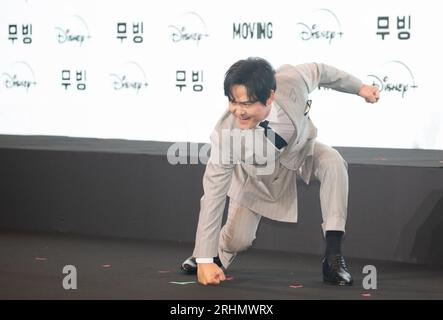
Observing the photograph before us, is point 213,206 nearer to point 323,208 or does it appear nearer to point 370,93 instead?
point 323,208

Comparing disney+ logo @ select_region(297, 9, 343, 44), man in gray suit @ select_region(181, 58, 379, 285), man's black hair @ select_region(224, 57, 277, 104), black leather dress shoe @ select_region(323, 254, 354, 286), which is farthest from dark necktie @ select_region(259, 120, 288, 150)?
disney+ logo @ select_region(297, 9, 343, 44)

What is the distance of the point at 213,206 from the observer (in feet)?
11.3

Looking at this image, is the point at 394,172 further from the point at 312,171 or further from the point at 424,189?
the point at 312,171

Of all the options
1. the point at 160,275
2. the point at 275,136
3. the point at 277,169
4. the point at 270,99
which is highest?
the point at 270,99

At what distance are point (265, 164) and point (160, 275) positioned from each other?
23.0 inches

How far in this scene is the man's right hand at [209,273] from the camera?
345 centimetres

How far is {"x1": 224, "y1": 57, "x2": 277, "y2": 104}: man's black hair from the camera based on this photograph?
131 inches

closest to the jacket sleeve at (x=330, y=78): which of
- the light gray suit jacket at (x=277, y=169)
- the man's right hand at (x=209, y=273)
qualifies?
the light gray suit jacket at (x=277, y=169)

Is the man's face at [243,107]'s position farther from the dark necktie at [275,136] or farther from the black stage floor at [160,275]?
the black stage floor at [160,275]

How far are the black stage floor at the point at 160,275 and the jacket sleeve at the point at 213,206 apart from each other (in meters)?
0.15

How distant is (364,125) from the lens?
4824mm

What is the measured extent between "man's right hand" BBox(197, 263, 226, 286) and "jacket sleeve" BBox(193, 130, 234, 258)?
0.14ft

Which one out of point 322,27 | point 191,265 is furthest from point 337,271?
point 322,27

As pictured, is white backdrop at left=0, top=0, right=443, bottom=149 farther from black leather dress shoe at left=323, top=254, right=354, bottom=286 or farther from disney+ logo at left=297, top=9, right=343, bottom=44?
black leather dress shoe at left=323, top=254, right=354, bottom=286
